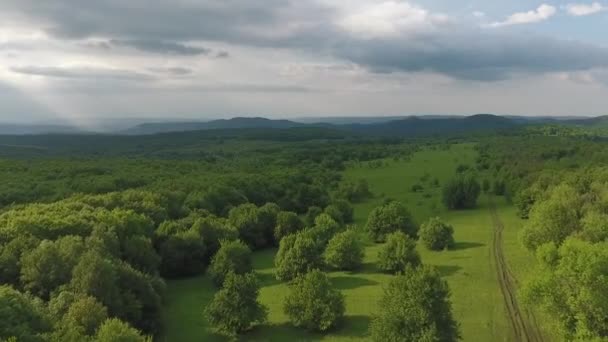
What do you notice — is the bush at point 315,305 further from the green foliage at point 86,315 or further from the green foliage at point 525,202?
the green foliage at point 525,202

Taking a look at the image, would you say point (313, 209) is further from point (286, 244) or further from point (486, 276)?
point (486, 276)

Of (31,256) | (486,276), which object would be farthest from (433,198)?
(31,256)

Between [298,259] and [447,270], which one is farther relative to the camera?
[447,270]

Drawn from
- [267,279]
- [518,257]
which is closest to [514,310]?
[518,257]

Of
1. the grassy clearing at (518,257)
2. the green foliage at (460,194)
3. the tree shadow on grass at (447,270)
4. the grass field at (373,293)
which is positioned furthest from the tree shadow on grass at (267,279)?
the green foliage at (460,194)

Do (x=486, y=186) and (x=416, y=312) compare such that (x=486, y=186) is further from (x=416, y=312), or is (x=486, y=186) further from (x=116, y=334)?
(x=116, y=334)
